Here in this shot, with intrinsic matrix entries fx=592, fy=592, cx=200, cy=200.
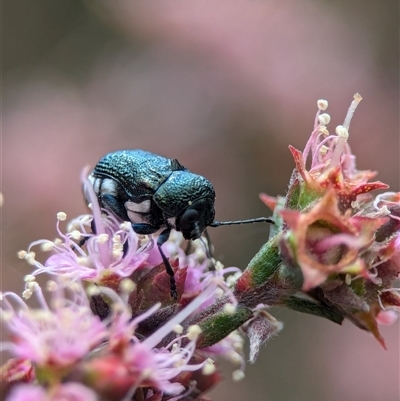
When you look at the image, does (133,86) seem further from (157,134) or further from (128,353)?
(128,353)

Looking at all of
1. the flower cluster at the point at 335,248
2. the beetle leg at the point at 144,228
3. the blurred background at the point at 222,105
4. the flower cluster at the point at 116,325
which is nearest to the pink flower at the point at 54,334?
the flower cluster at the point at 116,325

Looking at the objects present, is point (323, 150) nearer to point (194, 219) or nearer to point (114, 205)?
point (194, 219)

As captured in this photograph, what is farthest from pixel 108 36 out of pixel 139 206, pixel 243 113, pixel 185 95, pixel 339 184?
pixel 339 184

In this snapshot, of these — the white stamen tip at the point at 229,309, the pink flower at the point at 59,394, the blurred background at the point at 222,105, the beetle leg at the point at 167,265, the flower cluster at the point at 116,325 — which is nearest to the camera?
the pink flower at the point at 59,394

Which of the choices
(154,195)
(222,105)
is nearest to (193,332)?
(154,195)

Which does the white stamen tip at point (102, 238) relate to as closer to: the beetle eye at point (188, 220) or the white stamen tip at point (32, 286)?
the white stamen tip at point (32, 286)

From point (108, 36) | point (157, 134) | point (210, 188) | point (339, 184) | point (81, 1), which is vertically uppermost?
point (81, 1)
